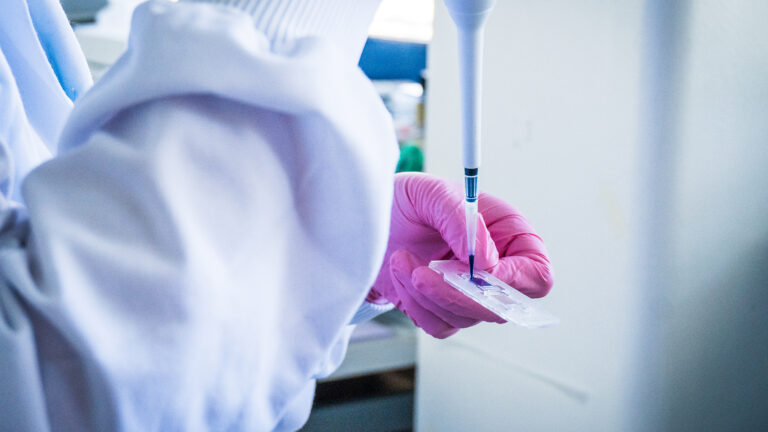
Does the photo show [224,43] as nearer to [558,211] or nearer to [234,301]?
[234,301]

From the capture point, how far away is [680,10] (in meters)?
0.80

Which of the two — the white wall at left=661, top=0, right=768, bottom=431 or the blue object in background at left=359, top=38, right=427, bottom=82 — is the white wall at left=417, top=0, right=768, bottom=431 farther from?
the blue object in background at left=359, top=38, right=427, bottom=82

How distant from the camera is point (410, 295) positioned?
0.57 metres

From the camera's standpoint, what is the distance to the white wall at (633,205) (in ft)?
2.79

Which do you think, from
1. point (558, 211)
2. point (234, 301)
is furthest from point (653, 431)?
point (234, 301)

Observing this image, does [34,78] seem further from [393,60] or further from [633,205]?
[393,60]

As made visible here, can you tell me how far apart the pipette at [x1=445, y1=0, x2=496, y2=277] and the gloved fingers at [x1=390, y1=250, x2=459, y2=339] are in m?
0.07

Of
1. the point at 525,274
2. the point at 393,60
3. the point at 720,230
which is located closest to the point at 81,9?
the point at 393,60

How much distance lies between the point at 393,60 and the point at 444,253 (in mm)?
1316

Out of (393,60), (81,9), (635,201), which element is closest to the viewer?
(635,201)

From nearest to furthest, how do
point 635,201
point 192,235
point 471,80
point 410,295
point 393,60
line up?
point 192,235 < point 471,80 < point 410,295 < point 635,201 < point 393,60

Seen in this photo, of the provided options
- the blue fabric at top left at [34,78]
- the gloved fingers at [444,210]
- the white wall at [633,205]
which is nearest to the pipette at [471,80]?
the gloved fingers at [444,210]

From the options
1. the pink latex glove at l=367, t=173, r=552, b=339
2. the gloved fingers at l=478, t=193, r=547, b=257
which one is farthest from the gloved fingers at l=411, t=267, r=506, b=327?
the gloved fingers at l=478, t=193, r=547, b=257

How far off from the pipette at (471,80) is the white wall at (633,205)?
0.51 m
